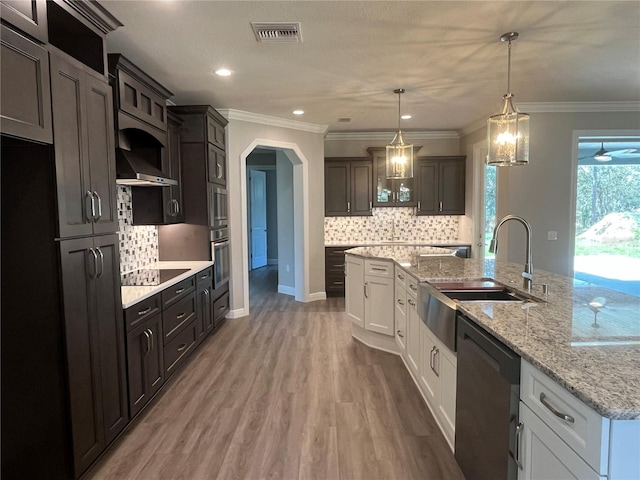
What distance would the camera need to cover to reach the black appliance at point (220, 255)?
4195mm

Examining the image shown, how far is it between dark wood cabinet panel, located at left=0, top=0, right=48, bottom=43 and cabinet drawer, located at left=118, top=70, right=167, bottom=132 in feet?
3.54

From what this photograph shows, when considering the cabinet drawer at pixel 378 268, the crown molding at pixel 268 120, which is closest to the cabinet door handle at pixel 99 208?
the cabinet drawer at pixel 378 268

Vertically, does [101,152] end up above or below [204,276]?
above

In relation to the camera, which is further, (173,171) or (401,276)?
(173,171)

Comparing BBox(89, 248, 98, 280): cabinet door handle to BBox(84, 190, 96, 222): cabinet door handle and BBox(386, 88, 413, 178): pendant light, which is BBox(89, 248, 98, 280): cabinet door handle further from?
BBox(386, 88, 413, 178): pendant light

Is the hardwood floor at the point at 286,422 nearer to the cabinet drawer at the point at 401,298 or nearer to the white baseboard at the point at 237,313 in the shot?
the cabinet drawer at the point at 401,298

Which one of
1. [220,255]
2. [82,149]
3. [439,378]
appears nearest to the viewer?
[82,149]

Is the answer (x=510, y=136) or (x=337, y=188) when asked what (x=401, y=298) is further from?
(x=337, y=188)

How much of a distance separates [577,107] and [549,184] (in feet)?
3.25

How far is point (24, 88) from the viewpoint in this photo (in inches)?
62.0

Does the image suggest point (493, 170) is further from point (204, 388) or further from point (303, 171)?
point (204, 388)

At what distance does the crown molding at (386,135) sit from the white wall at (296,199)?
0.74m

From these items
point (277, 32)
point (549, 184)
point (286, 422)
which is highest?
point (277, 32)

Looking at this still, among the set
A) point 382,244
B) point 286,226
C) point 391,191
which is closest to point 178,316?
point 286,226
